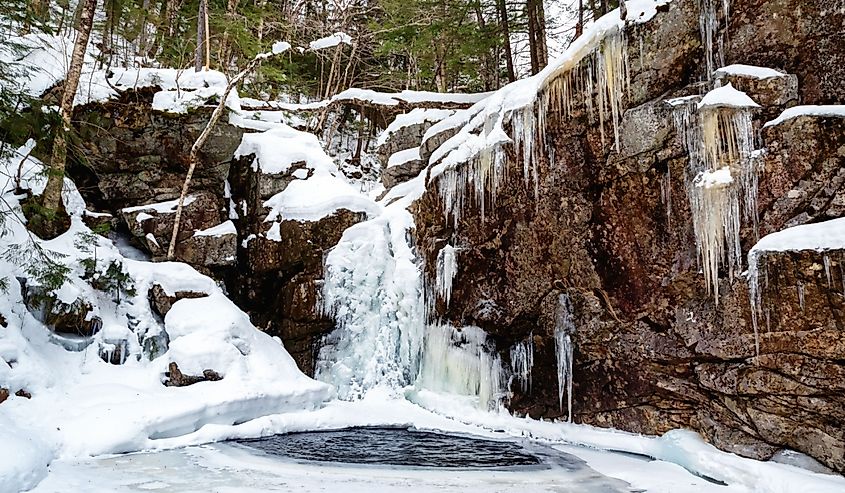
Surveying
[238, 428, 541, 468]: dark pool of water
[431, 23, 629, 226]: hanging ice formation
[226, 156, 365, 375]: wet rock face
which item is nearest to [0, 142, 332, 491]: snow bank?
[226, 156, 365, 375]: wet rock face

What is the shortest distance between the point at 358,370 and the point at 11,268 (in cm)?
612

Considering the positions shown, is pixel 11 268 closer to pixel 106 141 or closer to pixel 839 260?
pixel 106 141

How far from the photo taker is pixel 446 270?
984cm

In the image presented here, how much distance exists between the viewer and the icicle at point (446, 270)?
9.72 meters

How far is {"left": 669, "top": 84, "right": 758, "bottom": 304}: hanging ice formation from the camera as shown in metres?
6.00

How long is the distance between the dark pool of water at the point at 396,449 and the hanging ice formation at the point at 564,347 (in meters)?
1.55

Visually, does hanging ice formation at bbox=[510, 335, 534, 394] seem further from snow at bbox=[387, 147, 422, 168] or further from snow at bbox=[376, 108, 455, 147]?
snow at bbox=[376, 108, 455, 147]

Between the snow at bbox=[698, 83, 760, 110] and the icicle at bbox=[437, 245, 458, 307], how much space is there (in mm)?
4862

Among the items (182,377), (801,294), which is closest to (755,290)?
(801,294)

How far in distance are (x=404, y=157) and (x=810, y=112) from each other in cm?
949

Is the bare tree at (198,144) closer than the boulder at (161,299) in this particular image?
No

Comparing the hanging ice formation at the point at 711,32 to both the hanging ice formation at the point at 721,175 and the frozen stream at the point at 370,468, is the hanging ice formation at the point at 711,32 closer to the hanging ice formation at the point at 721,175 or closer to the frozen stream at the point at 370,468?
the hanging ice formation at the point at 721,175

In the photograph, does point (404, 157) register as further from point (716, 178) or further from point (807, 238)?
point (807, 238)

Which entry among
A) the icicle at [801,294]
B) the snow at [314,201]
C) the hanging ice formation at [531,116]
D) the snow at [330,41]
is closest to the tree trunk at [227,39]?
the snow at [330,41]
